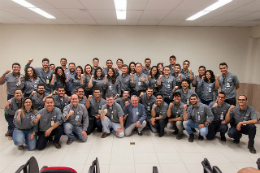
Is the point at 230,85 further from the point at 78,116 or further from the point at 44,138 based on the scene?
the point at 44,138

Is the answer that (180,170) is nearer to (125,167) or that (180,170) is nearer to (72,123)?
(125,167)

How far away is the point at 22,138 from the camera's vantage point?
3.50m

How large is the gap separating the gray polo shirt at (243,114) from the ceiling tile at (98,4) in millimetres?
3797

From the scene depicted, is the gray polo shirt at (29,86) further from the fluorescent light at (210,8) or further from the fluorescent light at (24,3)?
the fluorescent light at (210,8)

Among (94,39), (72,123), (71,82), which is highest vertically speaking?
(94,39)

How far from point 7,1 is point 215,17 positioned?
18.8ft

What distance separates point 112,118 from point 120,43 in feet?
11.8

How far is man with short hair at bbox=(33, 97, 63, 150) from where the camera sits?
357 cm

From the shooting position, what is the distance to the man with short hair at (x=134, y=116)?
4.30 m

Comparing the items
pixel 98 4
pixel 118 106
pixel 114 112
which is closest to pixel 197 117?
pixel 118 106

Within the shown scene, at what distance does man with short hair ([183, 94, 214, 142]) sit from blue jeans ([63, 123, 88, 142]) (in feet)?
8.00

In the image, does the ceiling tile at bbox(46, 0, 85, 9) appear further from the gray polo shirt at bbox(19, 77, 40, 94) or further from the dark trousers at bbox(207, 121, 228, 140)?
the dark trousers at bbox(207, 121, 228, 140)

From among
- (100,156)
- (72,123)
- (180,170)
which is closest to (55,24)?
(72,123)

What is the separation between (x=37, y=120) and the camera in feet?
11.6
